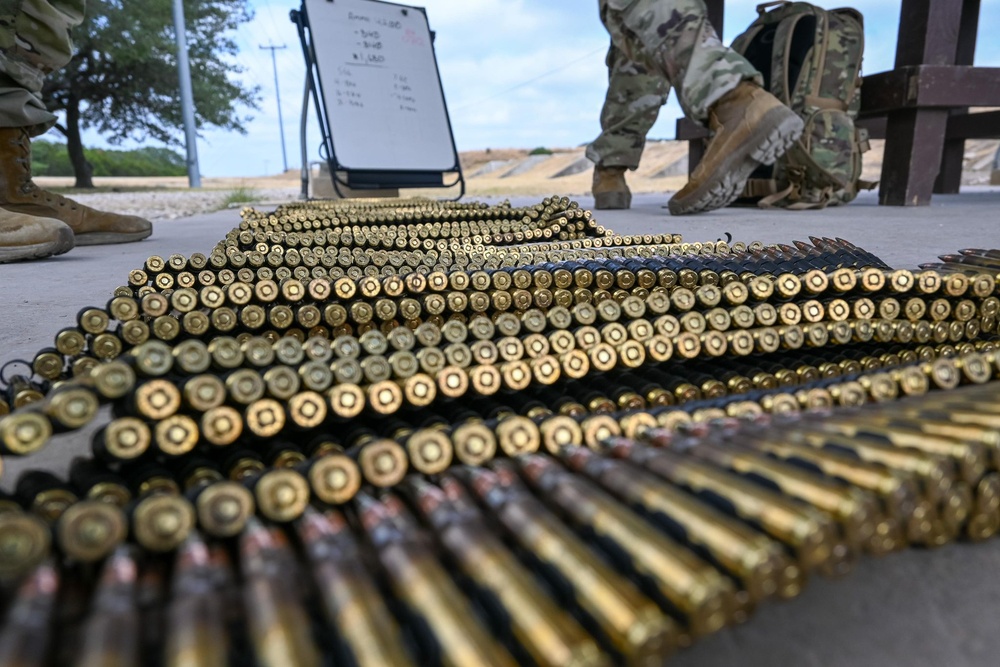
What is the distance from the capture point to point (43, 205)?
425 centimetres

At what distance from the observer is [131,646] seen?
63 centimetres

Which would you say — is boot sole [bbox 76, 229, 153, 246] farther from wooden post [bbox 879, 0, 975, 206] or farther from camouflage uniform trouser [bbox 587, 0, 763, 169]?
wooden post [bbox 879, 0, 975, 206]

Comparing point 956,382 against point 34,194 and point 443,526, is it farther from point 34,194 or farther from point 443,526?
point 34,194

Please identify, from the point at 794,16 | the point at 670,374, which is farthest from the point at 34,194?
the point at 794,16

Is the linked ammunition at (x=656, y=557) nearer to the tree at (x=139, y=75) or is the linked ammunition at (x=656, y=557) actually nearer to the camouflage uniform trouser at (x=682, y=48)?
the camouflage uniform trouser at (x=682, y=48)

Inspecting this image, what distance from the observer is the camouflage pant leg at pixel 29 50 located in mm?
3734

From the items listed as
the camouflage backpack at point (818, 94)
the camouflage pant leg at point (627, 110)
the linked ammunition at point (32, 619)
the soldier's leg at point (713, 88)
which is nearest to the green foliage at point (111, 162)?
the camouflage pant leg at point (627, 110)

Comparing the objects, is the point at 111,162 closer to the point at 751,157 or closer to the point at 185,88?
the point at 185,88

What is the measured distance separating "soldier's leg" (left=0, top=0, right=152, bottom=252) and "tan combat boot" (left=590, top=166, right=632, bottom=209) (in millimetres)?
4330

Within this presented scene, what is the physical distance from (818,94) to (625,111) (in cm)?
163

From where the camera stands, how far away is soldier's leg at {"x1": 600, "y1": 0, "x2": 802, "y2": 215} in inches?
165

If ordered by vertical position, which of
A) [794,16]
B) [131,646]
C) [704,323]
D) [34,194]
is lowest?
[131,646]

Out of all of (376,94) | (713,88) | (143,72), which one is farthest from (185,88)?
(713,88)

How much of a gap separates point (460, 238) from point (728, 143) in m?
1.99
